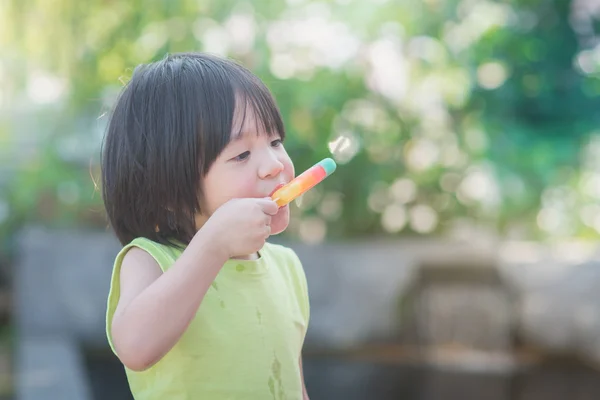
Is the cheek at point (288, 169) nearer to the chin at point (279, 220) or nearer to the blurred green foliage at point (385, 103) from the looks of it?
the chin at point (279, 220)

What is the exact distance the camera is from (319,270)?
3.75 metres

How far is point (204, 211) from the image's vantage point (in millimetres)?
919

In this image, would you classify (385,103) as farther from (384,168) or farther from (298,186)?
(298,186)

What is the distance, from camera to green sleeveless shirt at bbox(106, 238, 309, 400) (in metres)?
0.86

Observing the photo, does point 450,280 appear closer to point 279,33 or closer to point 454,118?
point 454,118

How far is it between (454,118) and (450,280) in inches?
29.8

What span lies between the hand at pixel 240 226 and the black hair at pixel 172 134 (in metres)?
0.10

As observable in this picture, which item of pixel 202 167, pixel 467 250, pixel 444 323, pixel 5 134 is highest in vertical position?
pixel 202 167

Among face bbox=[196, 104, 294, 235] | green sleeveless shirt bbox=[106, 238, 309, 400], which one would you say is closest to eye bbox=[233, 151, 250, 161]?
face bbox=[196, 104, 294, 235]

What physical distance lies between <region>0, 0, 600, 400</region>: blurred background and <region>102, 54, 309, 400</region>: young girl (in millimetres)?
2503

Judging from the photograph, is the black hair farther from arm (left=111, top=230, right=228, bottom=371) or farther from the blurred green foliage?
the blurred green foliage

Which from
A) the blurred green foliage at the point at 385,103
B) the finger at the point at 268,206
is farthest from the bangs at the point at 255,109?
the blurred green foliage at the point at 385,103

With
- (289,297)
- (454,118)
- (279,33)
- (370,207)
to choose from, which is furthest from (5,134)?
(289,297)

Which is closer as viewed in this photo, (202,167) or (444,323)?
(202,167)
